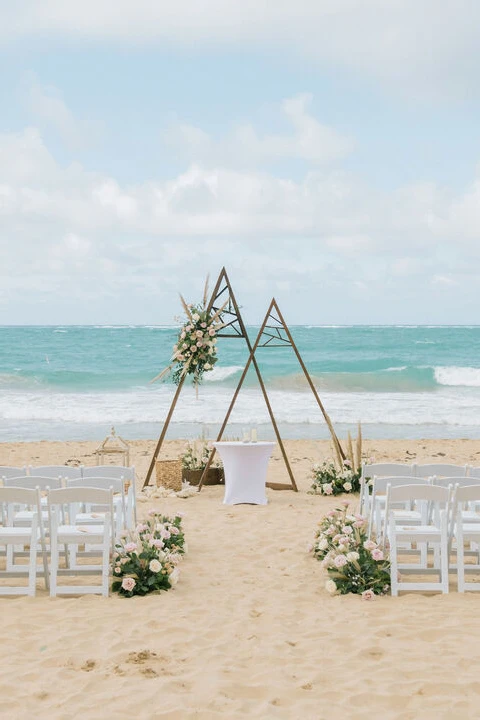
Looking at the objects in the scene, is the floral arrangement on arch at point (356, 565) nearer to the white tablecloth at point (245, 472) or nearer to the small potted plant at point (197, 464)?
the white tablecloth at point (245, 472)

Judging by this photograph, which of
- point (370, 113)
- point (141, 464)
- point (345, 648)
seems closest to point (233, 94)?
point (370, 113)

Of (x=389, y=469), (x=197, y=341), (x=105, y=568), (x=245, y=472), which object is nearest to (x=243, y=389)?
(x=197, y=341)

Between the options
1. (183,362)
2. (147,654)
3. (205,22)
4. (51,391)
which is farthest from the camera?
(51,391)

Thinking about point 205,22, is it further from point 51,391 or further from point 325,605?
point 51,391

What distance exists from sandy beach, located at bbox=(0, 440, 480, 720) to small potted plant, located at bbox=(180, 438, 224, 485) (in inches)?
157

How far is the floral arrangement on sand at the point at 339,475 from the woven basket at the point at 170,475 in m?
1.75

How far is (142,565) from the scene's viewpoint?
596 centimetres

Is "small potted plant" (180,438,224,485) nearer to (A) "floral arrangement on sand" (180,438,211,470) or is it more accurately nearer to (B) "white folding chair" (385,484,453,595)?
(A) "floral arrangement on sand" (180,438,211,470)

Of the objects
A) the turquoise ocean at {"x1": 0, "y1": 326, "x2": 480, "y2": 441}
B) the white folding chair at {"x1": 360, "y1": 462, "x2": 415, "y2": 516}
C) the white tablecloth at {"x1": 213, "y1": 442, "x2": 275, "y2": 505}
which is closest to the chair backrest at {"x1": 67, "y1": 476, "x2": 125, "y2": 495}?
the white folding chair at {"x1": 360, "y1": 462, "x2": 415, "y2": 516}

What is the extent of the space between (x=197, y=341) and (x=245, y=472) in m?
1.85

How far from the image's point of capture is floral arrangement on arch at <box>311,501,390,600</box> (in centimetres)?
585

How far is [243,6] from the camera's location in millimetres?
11359

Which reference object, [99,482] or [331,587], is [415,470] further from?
[99,482]

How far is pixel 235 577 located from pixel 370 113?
13.5 meters
